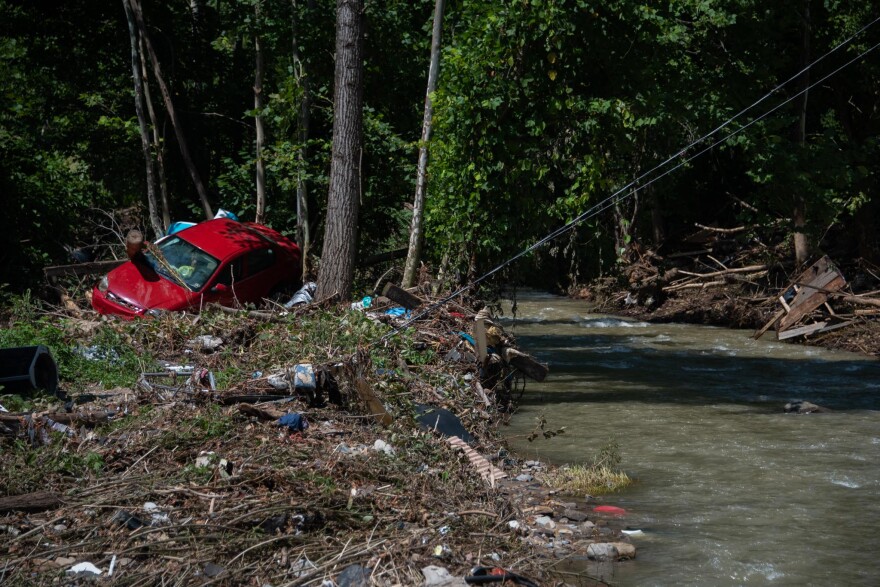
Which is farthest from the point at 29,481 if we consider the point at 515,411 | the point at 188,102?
the point at 188,102

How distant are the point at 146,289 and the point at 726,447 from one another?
8.61 meters

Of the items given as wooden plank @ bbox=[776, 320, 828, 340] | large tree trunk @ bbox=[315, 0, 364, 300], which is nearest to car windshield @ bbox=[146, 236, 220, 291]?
large tree trunk @ bbox=[315, 0, 364, 300]

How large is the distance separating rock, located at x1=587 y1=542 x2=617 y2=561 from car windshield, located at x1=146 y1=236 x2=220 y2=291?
29.2 feet

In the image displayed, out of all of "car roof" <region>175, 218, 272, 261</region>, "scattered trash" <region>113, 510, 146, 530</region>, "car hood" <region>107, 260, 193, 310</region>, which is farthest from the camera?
"car roof" <region>175, 218, 272, 261</region>

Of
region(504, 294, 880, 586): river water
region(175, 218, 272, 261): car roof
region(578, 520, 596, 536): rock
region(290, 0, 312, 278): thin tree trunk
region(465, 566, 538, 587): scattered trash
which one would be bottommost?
region(504, 294, 880, 586): river water

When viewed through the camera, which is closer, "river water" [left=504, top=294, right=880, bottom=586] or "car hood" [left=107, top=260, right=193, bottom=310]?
"river water" [left=504, top=294, right=880, bottom=586]

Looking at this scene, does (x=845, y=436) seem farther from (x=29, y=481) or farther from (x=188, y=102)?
(x=188, y=102)

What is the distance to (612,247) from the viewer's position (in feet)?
56.2

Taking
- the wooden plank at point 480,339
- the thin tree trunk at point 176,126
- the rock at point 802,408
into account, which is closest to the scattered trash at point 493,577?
the wooden plank at point 480,339

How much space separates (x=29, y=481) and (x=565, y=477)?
17.2ft

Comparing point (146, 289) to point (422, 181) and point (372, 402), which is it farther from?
point (372, 402)

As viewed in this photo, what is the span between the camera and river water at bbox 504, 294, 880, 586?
25.8ft

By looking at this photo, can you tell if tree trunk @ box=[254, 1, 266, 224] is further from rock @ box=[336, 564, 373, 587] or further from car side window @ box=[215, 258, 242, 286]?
rock @ box=[336, 564, 373, 587]

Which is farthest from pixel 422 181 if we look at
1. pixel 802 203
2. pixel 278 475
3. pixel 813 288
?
pixel 278 475
